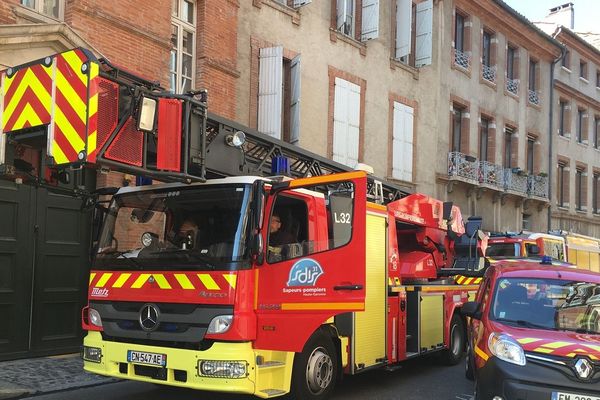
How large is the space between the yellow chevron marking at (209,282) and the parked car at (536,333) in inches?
99.9

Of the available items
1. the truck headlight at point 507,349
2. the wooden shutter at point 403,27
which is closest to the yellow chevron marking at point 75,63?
the truck headlight at point 507,349

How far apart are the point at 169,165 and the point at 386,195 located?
5.20m

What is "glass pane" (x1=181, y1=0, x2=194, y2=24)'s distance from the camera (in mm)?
12203

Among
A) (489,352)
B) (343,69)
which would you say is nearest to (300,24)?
(343,69)

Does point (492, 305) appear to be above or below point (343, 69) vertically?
below

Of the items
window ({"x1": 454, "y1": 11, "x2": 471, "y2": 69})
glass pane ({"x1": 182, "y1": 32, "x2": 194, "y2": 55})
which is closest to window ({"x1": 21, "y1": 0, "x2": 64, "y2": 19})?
glass pane ({"x1": 182, "y1": 32, "x2": 194, "y2": 55})

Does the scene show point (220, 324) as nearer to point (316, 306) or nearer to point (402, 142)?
point (316, 306)

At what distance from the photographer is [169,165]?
5.52 m

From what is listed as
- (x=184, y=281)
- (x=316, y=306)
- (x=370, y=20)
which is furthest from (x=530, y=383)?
(x=370, y=20)

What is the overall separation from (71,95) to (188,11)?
7.75 meters

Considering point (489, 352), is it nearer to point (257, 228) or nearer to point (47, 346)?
point (257, 228)

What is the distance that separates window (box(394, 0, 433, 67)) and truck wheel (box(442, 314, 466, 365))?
1020 cm

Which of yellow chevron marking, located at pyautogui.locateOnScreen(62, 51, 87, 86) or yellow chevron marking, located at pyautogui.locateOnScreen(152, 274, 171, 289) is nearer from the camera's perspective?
yellow chevron marking, located at pyautogui.locateOnScreen(62, 51, 87, 86)

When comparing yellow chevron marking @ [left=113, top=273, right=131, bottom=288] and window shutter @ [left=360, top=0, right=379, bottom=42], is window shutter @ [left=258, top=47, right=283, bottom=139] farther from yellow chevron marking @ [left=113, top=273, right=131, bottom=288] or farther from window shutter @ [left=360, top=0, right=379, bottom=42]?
yellow chevron marking @ [left=113, top=273, right=131, bottom=288]
